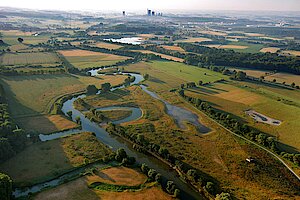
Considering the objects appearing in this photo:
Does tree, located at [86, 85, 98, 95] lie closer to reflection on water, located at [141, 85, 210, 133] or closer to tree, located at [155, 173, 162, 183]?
reflection on water, located at [141, 85, 210, 133]

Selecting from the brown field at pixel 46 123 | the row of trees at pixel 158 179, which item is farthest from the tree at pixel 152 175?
the brown field at pixel 46 123

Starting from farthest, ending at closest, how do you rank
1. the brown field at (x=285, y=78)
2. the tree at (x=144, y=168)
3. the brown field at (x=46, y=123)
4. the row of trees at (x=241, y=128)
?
the brown field at (x=285, y=78) → the brown field at (x=46, y=123) → the row of trees at (x=241, y=128) → the tree at (x=144, y=168)

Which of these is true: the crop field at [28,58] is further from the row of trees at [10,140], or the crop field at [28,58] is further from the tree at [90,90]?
the row of trees at [10,140]

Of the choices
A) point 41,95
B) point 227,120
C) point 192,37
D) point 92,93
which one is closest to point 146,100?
point 92,93

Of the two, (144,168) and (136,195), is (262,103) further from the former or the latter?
(136,195)

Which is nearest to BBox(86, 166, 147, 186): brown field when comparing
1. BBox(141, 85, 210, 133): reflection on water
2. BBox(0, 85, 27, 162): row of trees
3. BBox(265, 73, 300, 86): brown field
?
BBox(0, 85, 27, 162): row of trees

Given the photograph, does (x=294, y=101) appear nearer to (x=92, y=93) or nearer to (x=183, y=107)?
(x=183, y=107)

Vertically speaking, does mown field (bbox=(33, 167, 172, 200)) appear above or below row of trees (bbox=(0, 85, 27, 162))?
below
